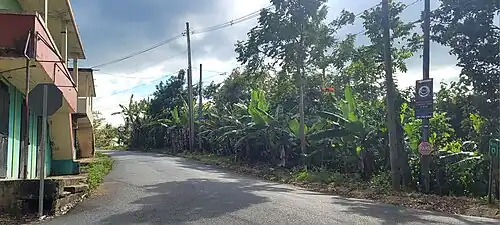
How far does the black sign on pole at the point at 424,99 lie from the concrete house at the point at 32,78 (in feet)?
32.3

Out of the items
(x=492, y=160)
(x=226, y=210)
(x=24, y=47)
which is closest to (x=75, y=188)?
(x=24, y=47)

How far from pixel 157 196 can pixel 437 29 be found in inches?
365

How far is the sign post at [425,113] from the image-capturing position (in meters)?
15.5

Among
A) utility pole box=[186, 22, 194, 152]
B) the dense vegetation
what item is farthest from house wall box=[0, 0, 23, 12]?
utility pole box=[186, 22, 194, 152]

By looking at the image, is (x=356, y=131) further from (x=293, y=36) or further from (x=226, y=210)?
(x=226, y=210)

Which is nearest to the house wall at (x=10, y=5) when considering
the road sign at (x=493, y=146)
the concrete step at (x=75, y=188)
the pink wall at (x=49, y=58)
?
the pink wall at (x=49, y=58)

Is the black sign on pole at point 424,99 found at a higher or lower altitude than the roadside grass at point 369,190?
higher

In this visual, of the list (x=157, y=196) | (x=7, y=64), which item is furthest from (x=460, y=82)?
(x=7, y=64)

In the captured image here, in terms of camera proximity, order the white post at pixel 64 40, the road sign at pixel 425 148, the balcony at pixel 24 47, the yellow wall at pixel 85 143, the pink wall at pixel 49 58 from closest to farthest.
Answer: the balcony at pixel 24 47 < the pink wall at pixel 49 58 < the road sign at pixel 425 148 < the white post at pixel 64 40 < the yellow wall at pixel 85 143

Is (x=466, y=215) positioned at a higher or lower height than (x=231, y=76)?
lower

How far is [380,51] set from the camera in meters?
17.6

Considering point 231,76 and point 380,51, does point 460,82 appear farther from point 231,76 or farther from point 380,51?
point 231,76

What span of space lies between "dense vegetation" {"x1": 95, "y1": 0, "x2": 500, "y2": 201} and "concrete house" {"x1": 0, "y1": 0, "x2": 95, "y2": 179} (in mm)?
7349

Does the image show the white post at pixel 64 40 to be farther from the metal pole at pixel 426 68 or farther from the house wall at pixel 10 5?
the metal pole at pixel 426 68
